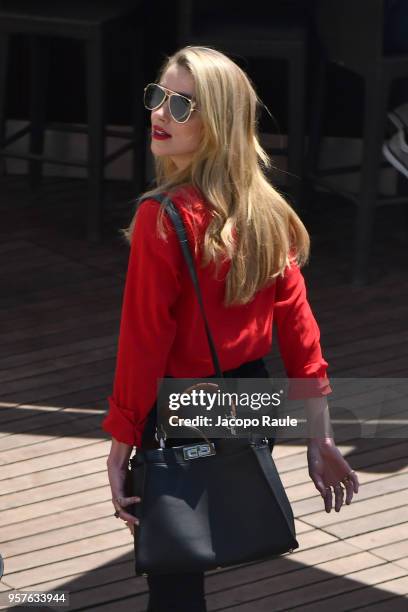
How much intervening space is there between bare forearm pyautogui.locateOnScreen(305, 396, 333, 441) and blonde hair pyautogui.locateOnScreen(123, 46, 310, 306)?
0.27 m

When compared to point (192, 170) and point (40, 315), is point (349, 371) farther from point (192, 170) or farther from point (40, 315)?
point (192, 170)

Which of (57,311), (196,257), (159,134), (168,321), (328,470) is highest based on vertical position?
(159,134)

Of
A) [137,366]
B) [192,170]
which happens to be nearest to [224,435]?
[137,366]

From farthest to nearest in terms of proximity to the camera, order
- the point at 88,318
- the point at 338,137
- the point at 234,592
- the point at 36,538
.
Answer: the point at 338,137
the point at 88,318
the point at 36,538
the point at 234,592

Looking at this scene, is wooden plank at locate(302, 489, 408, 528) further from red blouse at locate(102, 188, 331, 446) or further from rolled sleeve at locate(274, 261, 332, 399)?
red blouse at locate(102, 188, 331, 446)

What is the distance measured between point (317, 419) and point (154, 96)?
66cm

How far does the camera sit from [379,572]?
339 centimetres

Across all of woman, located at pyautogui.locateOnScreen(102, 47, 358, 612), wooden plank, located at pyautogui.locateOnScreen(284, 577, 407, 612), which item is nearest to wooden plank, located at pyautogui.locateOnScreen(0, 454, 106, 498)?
wooden plank, located at pyautogui.locateOnScreen(284, 577, 407, 612)

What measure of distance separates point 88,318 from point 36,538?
1657 mm

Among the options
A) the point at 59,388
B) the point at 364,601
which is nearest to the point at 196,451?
the point at 364,601

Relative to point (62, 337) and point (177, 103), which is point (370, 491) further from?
point (177, 103)

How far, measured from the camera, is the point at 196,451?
2475 millimetres

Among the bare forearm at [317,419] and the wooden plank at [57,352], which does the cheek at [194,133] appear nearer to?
the bare forearm at [317,419]

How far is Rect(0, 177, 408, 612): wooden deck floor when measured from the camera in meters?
3.35
